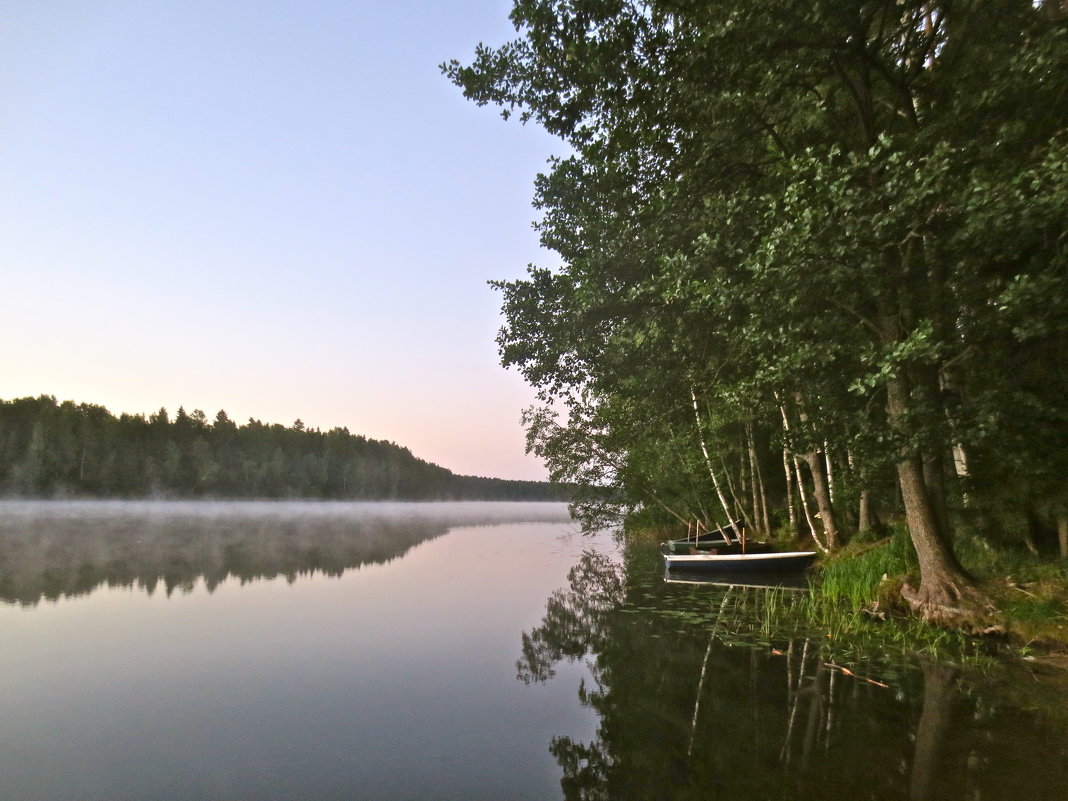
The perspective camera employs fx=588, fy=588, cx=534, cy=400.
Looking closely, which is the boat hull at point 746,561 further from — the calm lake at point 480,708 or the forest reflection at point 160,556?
the forest reflection at point 160,556

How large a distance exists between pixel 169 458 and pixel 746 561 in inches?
3965

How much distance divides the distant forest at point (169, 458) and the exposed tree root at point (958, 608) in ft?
175

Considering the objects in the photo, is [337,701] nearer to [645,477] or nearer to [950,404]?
[950,404]

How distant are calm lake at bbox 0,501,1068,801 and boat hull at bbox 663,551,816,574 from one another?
4.14 meters

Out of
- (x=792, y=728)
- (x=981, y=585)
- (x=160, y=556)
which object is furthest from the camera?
(x=160, y=556)

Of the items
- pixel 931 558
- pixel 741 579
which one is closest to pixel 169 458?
pixel 741 579

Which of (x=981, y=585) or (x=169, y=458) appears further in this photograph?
(x=169, y=458)

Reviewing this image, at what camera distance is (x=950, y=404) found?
10.9 metres

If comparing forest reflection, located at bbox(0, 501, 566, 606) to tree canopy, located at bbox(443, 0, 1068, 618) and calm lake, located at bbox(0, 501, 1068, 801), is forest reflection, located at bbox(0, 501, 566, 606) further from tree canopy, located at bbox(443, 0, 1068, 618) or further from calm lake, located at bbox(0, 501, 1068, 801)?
tree canopy, located at bbox(443, 0, 1068, 618)

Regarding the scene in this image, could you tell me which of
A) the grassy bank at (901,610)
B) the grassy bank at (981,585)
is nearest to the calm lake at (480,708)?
the grassy bank at (901,610)

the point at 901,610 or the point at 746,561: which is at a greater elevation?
the point at 746,561

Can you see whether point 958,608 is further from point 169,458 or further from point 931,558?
point 169,458

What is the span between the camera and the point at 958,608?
11188 millimetres

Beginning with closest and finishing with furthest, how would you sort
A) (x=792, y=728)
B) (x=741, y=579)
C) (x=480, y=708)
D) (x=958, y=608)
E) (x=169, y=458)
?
(x=792, y=728) → (x=480, y=708) → (x=958, y=608) → (x=741, y=579) → (x=169, y=458)
